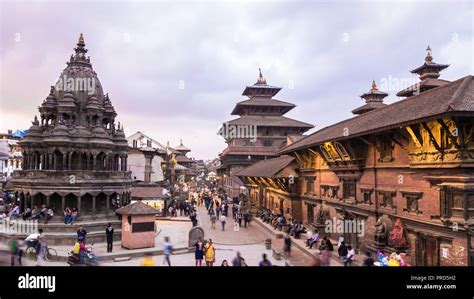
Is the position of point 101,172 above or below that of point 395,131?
below

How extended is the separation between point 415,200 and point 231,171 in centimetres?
4159

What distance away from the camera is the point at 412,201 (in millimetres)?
13867

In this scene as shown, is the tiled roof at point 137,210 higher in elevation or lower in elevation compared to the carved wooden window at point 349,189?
lower

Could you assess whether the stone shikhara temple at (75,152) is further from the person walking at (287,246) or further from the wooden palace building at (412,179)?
the wooden palace building at (412,179)

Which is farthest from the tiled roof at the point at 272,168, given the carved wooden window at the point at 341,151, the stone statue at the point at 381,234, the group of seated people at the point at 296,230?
the stone statue at the point at 381,234

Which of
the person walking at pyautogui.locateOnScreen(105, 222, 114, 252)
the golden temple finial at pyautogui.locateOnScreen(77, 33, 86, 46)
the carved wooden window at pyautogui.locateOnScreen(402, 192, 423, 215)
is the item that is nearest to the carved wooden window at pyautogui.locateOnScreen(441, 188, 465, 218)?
the carved wooden window at pyautogui.locateOnScreen(402, 192, 423, 215)

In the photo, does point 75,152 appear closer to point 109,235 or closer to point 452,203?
point 109,235

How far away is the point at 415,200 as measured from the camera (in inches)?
→ 538

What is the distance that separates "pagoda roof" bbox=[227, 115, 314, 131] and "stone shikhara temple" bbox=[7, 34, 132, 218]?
2867 centimetres

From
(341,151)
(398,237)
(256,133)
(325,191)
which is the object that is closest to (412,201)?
(398,237)

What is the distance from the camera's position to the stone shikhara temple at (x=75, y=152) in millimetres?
23516
